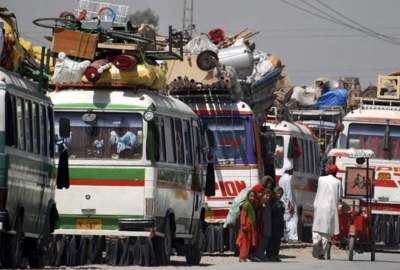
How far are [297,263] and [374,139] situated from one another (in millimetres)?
11097

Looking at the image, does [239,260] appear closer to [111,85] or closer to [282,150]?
[111,85]

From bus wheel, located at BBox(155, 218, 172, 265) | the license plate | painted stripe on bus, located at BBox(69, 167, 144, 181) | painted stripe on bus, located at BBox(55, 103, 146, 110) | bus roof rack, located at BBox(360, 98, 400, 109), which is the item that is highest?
bus roof rack, located at BBox(360, 98, 400, 109)

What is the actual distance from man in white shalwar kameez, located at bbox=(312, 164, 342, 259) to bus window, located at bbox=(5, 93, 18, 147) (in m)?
10.7

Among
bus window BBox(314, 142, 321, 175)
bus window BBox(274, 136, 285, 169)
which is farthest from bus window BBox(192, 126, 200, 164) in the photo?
bus window BBox(314, 142, 321, 175)

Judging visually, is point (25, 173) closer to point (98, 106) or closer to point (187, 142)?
point (98, 106)

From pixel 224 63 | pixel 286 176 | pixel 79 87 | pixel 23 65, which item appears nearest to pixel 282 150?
pixel 286 176

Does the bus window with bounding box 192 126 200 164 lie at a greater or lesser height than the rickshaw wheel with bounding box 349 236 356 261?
greater

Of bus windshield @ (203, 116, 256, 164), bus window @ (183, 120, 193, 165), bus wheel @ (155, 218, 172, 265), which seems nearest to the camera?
bus wheel @ (155, 218, 172, 265)

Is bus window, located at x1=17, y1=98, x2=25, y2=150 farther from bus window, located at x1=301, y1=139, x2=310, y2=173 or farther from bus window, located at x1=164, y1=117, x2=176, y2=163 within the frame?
bus window, located at x1=301, y1=139, x2=310, y2=173

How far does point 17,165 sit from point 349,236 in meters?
10.6

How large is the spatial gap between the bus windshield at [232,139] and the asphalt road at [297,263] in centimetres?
208

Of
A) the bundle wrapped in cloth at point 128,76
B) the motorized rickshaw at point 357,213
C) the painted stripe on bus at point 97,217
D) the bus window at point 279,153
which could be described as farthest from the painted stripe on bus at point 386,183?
the painted stripe on bus at point 97,217

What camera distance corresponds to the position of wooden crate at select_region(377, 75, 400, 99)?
136 ft

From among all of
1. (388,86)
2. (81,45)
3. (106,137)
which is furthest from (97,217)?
(388,86)
